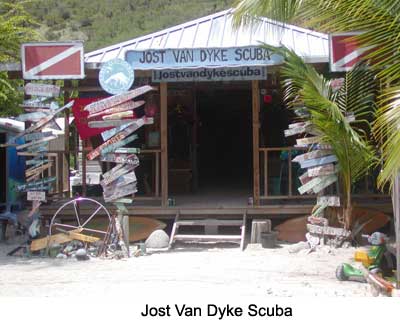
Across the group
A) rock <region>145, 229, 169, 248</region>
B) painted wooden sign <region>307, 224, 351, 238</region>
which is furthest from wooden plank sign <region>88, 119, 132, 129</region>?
painted wooden sign <region>307, 224, 351, 238</region>

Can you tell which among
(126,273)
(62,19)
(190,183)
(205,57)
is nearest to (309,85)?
(205,57)

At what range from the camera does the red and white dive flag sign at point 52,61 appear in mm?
9744

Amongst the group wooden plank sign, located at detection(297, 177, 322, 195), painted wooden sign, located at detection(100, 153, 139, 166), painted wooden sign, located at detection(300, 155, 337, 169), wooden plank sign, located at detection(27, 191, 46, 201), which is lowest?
wooden plank sign, located at detection(27, 191, 46, 201)

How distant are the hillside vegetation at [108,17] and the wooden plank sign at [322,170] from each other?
42.1m

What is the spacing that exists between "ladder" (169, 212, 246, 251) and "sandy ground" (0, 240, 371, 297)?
0.17 meters

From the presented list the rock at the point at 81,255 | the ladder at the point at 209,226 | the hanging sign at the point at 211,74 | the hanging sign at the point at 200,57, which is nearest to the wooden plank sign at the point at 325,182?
the ladder at the point at 209,226

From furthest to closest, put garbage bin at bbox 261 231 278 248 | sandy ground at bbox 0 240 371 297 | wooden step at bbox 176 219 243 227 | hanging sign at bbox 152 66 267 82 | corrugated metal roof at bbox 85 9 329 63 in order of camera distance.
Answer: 1. corrugated metal roof at bbox 85 9 329 63
2. hanging sign at bbox 152 66 267 82
3. wooden step at bbox 176 219 243 227
4. garbage bin at bbox 261 231 278 248
5. sandy ground at bbox 0 240 371 297

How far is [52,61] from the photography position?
32.0 feet

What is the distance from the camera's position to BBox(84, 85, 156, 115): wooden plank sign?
988 centimetres

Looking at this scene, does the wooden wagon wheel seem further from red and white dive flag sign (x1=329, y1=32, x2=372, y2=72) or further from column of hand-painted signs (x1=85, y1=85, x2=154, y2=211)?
red and white dive flag sign (x1=329, y1=32, x2=372, y2=72)

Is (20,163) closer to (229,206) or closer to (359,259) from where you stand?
(229,206)

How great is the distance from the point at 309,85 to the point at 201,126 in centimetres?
749

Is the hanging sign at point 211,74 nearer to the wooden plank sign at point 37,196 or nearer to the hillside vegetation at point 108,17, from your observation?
the wooden plank sign at point 37,196

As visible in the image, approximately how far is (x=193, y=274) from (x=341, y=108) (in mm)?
3559
